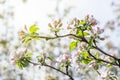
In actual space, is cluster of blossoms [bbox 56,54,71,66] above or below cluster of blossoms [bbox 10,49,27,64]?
below

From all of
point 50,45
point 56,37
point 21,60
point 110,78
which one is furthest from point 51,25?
point 50,45

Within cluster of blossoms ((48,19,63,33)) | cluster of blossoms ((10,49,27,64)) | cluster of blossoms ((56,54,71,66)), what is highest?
cluster of blossoms ((48,19,63,33))

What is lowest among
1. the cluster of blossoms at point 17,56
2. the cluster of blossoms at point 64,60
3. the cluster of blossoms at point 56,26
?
the cluster of blossoms at point 64,60

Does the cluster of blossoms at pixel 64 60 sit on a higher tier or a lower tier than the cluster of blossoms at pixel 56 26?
lower

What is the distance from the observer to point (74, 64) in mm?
4156

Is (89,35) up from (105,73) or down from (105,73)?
up

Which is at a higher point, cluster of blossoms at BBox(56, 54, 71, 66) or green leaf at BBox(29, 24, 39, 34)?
green leaf at BBox(29, 24, 39, 34)

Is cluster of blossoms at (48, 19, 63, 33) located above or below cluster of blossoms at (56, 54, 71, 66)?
above

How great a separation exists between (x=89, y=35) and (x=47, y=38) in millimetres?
423

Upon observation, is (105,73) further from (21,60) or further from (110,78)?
(21,60)

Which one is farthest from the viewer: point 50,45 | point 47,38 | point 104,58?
point 50,45

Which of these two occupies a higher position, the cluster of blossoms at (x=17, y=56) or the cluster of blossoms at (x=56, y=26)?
the cluster of blossoms at (x=56, y=26)

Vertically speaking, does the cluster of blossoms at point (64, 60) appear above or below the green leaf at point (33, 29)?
below

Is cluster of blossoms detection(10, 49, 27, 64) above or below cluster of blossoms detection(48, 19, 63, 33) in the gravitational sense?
below
